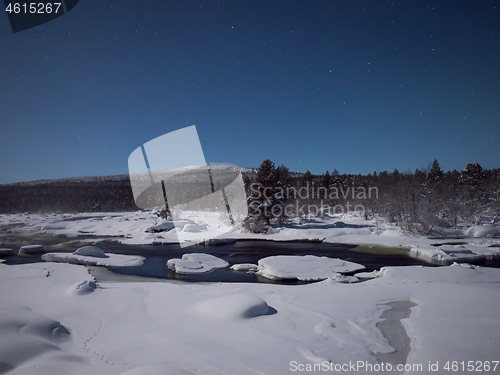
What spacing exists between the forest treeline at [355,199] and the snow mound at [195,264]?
16616mm

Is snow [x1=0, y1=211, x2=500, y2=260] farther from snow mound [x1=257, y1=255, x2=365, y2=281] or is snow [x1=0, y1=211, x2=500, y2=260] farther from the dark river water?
snow mound [x1=257, y1=255, x2=365, y2=281]

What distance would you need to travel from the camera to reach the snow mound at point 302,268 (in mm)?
13245

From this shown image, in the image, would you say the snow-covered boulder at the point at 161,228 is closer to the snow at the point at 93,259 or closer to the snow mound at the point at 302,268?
the snow at the point at 93,259

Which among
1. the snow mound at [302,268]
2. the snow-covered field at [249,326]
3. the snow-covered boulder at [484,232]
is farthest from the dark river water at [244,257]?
the snow-covered boulder at [484,232]

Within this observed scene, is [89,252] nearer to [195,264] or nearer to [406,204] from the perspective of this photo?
[195,264]

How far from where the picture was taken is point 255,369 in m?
4.46

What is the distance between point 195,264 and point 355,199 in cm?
4284

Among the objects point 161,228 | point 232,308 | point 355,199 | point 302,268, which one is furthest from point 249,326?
point 355,199

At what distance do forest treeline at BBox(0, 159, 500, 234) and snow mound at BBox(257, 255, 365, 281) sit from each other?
55.3 feet

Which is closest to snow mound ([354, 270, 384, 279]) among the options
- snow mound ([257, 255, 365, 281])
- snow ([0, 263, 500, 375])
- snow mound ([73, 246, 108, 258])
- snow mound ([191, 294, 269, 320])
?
snow mound ([257, 255, 365, 281])

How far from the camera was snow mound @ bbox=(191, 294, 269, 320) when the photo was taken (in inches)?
266

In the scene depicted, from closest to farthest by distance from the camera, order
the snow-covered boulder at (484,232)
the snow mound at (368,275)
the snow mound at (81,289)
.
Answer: the snow mound at (81,289), the snow mound at (368,275), the snow-covered boulder at (484,232)

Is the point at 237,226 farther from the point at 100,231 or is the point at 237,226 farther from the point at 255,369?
the point at 255,369

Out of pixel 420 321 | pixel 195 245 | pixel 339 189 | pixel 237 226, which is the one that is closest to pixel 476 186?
pixel 339 189
